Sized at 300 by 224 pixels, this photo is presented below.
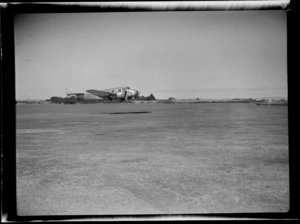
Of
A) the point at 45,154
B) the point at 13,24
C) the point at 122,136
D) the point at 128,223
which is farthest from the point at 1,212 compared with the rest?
the point at 122,136

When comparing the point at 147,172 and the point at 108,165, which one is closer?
the point at 147,172

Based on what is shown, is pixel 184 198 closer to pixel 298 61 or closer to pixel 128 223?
pixel 128 223

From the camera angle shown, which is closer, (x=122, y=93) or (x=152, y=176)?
(x=152, y=176)

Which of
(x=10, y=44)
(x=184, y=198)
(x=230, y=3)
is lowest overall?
(x=184, y=198)

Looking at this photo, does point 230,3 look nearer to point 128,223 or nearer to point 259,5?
point 259,5

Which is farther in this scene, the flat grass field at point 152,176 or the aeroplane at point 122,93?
the aeroplane at point 122,93

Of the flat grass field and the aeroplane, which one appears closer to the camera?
the flat grass field

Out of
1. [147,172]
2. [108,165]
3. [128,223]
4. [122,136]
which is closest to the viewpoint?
[128,223]

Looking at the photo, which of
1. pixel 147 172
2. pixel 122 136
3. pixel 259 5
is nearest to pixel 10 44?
pixel 259 5

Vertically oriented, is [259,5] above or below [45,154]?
above

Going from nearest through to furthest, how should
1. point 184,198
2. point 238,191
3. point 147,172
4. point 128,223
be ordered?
point 128,223 < point 184,198 < point 238,191 < point 147,172
